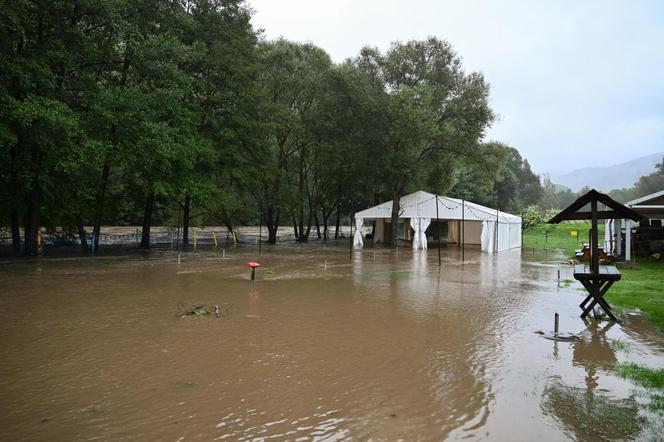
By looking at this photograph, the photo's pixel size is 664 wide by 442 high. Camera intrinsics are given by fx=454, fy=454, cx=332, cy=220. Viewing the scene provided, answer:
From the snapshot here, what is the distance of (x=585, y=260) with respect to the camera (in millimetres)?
20156

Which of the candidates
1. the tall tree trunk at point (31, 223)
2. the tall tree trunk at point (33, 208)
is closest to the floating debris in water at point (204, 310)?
the tall tree trunk at point (33, 208)

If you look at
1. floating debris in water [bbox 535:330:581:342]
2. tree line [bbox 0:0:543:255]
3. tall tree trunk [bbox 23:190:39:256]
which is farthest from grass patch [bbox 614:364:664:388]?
tall tree trunk [bbox 23:190:39:256]

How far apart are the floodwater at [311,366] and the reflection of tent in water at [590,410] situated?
0.07 ft

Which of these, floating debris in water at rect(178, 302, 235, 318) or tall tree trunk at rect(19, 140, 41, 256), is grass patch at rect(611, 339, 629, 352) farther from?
tall tree trunk at rect(19, 140, 41, 256)

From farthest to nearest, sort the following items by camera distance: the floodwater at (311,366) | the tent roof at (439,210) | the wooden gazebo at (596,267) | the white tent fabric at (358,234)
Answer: the white tent fabric at (358,234), the tent roof at (439,210), the wooden gazebo at (596,267), the floodwater at (311,366)

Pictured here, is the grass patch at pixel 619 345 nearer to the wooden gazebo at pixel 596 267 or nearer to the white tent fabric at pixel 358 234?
the wooden gazebo at pixel 596 267

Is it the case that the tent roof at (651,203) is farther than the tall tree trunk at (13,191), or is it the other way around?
the tent roof at (651,203)

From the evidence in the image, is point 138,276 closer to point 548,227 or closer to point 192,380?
point 192,380

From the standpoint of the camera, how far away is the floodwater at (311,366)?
15.2 ft

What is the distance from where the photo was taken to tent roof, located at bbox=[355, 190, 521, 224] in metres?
29.9

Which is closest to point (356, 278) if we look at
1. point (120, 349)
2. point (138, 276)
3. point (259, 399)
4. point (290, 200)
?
point (138, 276)

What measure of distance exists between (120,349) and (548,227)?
51.7m

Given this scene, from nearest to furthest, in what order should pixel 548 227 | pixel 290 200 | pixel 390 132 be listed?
pixel 390 132
pixel 290 200
pixel 548 227

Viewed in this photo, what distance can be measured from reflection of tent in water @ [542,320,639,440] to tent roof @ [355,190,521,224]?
23943 millimetres
